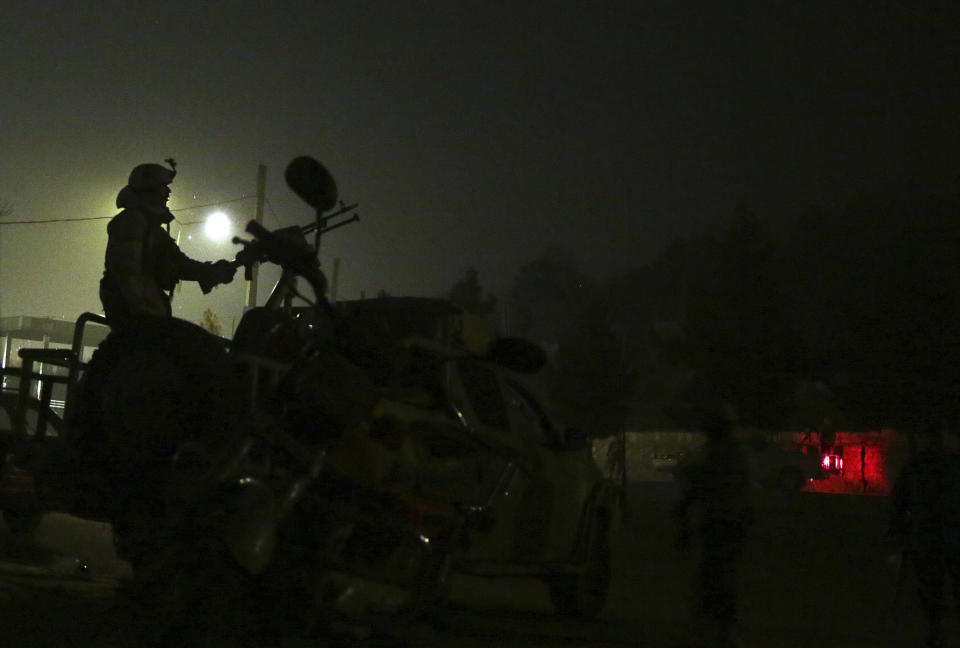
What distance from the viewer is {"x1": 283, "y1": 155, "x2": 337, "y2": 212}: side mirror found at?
367 centimetres

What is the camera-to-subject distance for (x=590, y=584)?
7.50 meters

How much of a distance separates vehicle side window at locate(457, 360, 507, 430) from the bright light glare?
18.6 metres

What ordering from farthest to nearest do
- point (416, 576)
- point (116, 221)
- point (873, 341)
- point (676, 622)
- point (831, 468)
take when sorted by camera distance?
point (831, 468)
point (873, 341)
point (676, 622)
point (116, 221)
point (416, 576)

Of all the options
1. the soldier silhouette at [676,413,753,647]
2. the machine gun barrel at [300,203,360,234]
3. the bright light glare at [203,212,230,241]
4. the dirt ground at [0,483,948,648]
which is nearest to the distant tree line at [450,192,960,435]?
the dirt ground at [0,483,948,648]

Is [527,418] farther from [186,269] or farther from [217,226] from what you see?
[217,226]

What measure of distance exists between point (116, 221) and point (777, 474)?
26671 mm

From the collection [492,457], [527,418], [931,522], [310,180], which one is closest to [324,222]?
[310,180]

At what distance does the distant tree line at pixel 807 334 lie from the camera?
650 inches

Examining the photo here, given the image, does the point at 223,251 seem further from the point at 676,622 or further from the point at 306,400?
the point at 306,400

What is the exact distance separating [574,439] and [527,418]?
0.35 m

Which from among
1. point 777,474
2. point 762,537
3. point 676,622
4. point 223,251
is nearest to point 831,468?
point 777,474

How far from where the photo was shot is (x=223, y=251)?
97.2 feet

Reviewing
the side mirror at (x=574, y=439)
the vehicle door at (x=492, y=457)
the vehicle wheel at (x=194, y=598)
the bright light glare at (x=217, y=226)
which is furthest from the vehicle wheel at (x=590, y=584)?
the bright light glare at (x=217, y=226)

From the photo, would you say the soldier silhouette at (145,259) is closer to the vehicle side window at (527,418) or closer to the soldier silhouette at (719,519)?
the vehicle side window at (527,418)
